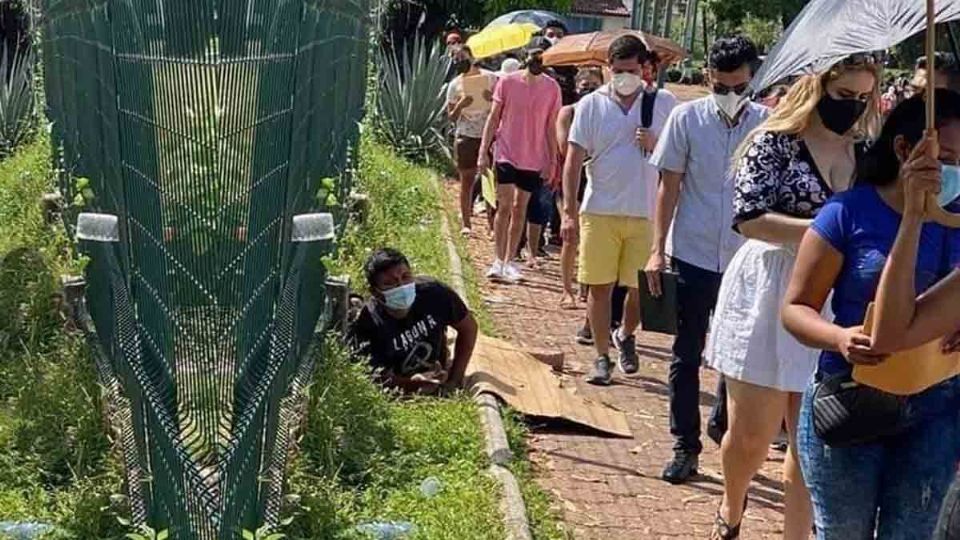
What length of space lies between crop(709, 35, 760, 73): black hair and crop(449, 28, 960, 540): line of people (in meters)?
0.01

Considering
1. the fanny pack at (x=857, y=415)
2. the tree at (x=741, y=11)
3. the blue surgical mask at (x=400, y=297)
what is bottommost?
the tree at (x=741, y=11)

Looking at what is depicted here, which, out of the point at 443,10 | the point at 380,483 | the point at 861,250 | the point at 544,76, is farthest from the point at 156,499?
the point at 443,10

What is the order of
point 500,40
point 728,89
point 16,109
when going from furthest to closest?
point 500,40, point 16,109, point 728,89

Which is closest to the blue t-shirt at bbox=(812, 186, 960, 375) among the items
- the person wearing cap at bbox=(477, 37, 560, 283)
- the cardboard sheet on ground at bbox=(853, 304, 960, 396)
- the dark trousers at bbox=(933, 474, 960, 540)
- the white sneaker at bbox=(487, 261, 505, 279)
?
the cardboard sheet on ground at bbox=(853, 304, 960, 396)

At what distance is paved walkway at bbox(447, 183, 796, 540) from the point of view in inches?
253

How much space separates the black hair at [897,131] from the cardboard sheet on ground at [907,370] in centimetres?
37

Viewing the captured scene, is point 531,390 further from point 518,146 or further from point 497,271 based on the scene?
point 518,146

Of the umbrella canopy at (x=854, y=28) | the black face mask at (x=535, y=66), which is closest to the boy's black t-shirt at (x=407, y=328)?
the umbrella canopy at (x=854, y=28)

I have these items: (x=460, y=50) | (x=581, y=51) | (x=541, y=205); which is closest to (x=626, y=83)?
(x=541, y=205)

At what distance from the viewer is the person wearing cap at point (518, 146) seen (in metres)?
11.8

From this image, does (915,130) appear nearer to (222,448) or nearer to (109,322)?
(222,448)

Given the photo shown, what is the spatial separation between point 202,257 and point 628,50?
160 inches

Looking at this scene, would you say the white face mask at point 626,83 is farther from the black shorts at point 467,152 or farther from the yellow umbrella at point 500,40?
the yellow umbrella at point 500,40

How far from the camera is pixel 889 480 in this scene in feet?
13.8
